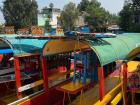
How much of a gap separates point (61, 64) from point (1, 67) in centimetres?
198

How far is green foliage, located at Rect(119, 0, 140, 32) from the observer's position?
3678 cm

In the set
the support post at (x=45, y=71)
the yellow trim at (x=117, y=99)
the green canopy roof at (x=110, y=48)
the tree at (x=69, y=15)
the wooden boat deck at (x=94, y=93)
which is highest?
the tree at (x=69, y=15)

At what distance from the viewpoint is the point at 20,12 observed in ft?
150

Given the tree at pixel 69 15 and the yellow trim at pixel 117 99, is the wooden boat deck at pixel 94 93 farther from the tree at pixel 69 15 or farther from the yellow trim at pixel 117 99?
the tree at pixel 69 15

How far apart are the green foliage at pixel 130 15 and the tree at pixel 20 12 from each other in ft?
50.2

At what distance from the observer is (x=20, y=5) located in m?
45.9

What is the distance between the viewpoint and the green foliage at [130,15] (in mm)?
36781

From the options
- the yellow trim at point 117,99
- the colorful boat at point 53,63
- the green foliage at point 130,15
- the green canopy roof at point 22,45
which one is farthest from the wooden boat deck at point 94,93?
the green foliage at point 130,15

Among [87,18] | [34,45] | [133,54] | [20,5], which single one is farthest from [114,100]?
[87,18]

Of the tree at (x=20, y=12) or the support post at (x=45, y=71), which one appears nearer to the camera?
the support post at (x=45, y=71)

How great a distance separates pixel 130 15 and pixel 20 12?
18441mm

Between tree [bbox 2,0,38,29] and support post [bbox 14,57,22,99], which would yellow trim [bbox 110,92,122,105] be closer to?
support post [bbox 14,57,22,99]

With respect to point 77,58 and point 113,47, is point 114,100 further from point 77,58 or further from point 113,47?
point 77,58

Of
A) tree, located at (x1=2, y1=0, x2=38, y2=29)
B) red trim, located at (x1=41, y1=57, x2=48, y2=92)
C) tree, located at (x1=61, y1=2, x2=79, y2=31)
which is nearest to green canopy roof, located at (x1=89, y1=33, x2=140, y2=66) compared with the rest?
red trim, located at (x1=41, y1=57, x2=48, y2=92)
